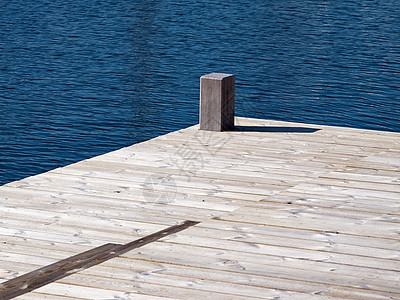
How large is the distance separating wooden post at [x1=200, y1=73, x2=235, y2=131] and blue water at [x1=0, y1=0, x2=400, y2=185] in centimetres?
374

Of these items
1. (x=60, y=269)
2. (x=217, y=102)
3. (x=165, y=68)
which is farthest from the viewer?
(x=165, y=68)

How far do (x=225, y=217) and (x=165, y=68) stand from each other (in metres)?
15.9

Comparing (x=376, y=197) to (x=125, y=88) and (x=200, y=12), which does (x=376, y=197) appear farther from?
(x=200, y=12)

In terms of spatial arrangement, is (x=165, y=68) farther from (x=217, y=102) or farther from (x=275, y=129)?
(x=217, y=102)

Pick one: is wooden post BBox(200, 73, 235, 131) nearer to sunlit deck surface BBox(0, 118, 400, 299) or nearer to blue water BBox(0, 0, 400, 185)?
sunlit deck surface BBox(0, 118, 400, 299)

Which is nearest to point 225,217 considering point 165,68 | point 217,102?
point 217,102

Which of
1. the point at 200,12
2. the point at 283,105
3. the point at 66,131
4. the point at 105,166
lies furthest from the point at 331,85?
the point at 200,12

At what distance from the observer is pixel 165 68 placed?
21.6 m

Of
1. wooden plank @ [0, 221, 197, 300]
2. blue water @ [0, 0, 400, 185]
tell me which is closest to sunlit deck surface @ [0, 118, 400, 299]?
wooden plank @ [0, 221, 197, 300]

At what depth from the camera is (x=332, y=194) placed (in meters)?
6.80

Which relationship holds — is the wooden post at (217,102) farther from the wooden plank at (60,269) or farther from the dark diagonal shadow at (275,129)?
the wooden plank at (60,269)

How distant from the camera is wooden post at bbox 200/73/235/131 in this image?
1005 centimetres

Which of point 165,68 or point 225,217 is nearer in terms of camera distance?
point 225,217

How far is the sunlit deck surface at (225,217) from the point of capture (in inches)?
188
